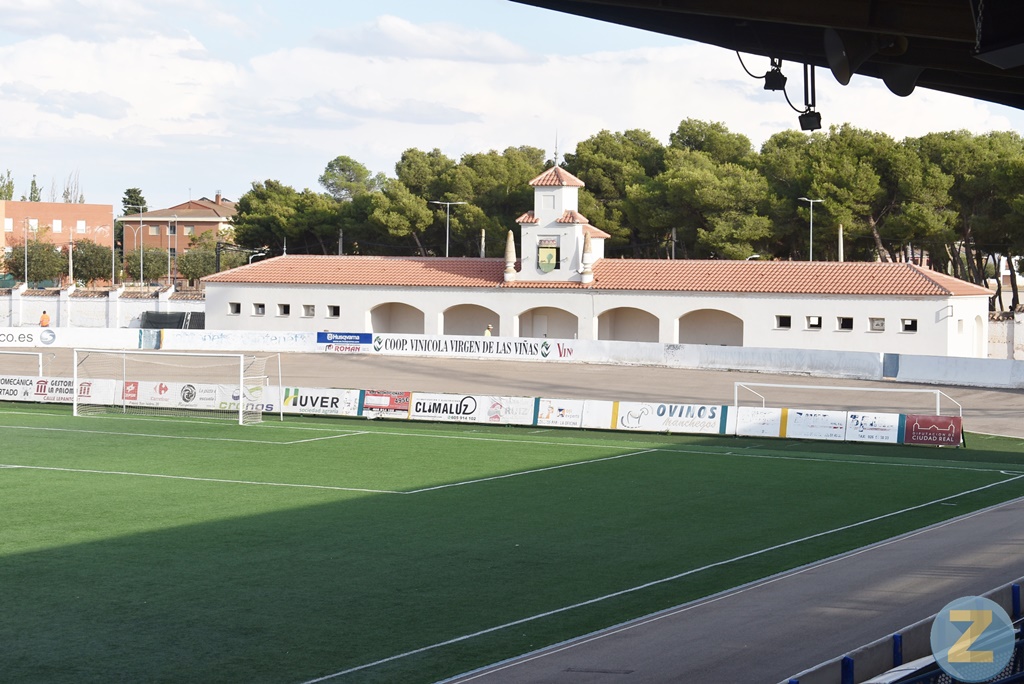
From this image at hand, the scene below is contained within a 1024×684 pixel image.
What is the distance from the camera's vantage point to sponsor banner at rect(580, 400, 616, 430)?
34.1m

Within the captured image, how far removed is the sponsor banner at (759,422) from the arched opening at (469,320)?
34.3 meters

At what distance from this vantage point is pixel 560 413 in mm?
34688

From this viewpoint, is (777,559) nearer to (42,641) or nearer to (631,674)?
(631,674)

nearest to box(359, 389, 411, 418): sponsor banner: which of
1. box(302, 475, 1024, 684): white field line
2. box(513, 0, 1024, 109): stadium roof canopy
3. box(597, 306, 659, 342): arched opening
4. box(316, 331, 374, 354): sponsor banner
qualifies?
box(302, 475, 1024, 684): white field line

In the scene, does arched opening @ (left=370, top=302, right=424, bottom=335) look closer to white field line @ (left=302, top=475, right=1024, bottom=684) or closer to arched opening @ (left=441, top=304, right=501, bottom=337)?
arched opening @ (left=441, top=304, right=501, bottom=337)

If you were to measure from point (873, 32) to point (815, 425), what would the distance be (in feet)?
73.4

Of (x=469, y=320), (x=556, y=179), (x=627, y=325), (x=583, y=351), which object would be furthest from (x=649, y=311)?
(x=469, y=320)

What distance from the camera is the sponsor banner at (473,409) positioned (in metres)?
35.1

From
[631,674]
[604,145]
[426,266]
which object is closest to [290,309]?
[426,266]

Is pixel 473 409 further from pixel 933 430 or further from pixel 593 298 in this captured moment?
pixel 593 298

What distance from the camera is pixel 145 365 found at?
173ft

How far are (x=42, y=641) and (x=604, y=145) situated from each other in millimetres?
79950

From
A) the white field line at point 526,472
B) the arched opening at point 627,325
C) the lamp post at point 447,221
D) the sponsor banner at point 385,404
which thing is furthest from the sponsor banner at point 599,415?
the lamp post at point 447,221

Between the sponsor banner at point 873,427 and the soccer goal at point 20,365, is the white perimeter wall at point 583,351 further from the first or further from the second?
the sponsor banner at point 873,427
